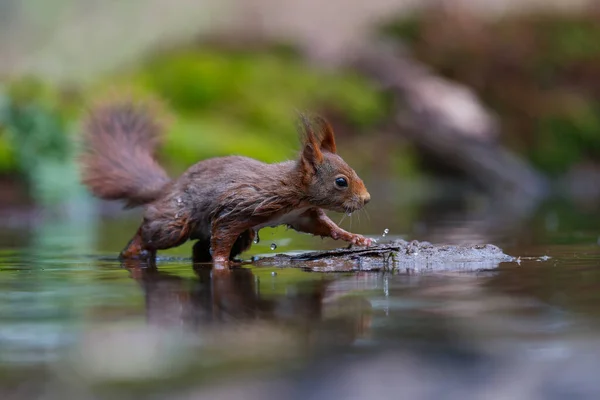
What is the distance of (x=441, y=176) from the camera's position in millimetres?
18156

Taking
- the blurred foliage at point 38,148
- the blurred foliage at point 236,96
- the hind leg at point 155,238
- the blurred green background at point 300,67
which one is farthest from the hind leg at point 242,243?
the blurred foliage at point 236,96

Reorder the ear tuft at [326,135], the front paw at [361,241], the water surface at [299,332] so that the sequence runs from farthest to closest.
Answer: the front paw at [361,241]
the ear tuft at [326,135]
the water surface at [299,332]

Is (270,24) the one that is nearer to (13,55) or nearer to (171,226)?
(13,55)

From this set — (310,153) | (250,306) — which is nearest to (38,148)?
(310,153)

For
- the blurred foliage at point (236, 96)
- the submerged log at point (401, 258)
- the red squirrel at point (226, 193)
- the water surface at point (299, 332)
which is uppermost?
the blurred foliage at point (236, 96)

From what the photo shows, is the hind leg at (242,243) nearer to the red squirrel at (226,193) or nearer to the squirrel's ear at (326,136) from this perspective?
the red squirrel at (226,193)

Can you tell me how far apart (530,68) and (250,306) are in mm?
17567

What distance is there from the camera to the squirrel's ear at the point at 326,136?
5.88 metres

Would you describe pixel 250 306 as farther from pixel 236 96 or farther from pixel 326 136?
pixel 236 96

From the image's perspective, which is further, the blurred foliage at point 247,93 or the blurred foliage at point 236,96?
the blurred foliage at point 247,93

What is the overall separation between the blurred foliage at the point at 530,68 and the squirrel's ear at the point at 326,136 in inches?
523

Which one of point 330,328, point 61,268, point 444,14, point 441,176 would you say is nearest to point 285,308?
point 330,328

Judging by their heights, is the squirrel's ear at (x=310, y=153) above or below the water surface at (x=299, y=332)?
above

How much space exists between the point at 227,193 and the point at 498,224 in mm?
4289
